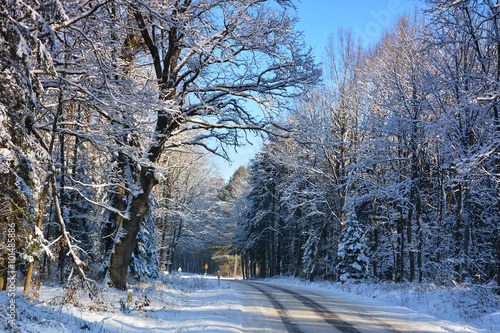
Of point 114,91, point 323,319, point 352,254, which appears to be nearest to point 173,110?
point 114,91

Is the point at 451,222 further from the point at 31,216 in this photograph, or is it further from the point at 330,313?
the point at 31,216

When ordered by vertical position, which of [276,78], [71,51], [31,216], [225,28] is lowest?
[31,216]

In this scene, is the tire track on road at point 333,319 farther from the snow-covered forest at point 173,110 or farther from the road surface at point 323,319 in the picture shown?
the snow-covered forest at point 173,110

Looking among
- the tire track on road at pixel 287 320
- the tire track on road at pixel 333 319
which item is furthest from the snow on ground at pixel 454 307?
the tire track on road at pixel 287 320

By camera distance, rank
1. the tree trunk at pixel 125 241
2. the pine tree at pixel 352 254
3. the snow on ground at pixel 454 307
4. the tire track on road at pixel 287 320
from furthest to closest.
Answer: the pine tree at pixel 352 254 < the tree trunk at pixel 125 241 < the snow on ground at pixel 454 307 < the tire track on road at pixel 287 320

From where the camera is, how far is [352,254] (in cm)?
2134

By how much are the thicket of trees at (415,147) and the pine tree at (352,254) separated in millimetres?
63

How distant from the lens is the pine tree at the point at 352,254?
20906mm

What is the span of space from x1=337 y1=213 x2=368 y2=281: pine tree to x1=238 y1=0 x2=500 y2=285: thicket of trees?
0.06 m

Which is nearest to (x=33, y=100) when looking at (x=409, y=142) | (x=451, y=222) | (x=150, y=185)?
(x=150, y=185)

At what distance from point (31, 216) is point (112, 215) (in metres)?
8.69

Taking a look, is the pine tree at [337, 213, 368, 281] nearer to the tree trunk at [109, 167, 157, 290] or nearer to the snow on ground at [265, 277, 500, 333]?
the snow on ground at [265, 277, 500, 333]

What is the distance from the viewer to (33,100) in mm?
5688

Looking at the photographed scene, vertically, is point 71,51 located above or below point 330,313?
above
